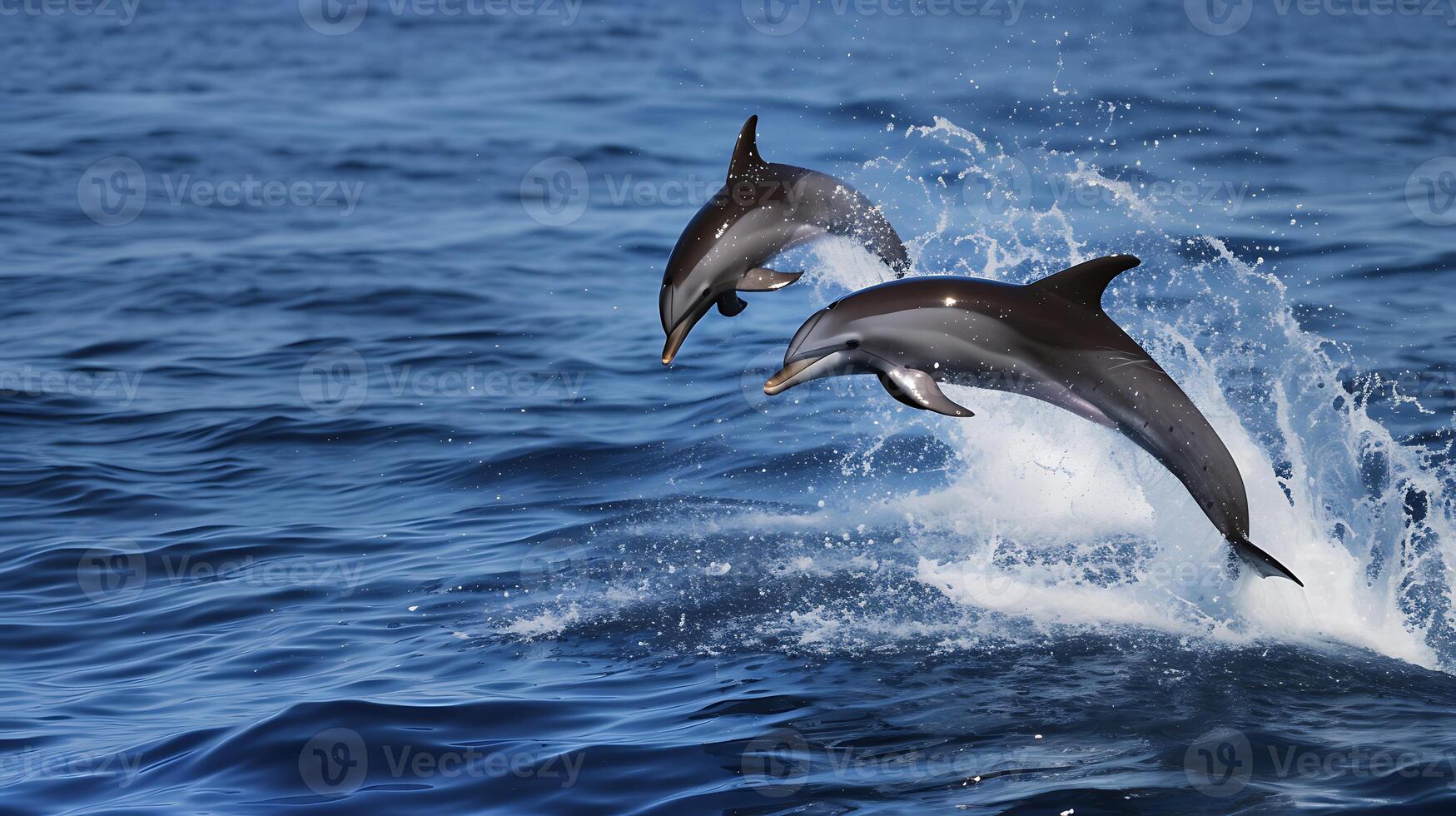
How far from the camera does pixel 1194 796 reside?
5668mm

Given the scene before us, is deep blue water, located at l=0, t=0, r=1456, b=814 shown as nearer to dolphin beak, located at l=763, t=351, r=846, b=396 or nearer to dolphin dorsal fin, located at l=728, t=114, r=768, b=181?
dolphin dorsal fin, located at l=728, t=114, r=768, b=181

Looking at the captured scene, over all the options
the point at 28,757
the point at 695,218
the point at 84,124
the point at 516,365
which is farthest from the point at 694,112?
the point at 28,757

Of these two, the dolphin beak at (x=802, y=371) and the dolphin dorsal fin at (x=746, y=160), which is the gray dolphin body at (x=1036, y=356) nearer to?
the dolphin beak at (x=802, y=371)

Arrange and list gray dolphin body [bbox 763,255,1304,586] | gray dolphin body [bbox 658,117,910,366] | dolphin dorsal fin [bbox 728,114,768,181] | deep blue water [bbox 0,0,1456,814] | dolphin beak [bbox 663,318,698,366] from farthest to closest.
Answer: dolphin dorsal fin [bbox 728,114,768,181] < gray dolphin body [bbox 658,117,910,366] < dolphin beak [bbox 663,318,698,366] < gray dolphin body [bbox 763,255,1304,586] < deep blue water [bbox 0,0,1456,814]

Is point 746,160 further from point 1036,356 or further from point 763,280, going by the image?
point 1036,356

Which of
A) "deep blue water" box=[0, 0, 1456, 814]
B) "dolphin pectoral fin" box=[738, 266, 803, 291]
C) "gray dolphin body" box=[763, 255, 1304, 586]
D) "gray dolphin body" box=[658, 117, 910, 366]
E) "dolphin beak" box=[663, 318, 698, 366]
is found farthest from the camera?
"gray dolphin body" box=[658, 117, 910, 366]

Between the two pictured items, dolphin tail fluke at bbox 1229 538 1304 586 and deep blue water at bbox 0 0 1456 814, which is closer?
deep blue water at bbox 0 0 1456 814

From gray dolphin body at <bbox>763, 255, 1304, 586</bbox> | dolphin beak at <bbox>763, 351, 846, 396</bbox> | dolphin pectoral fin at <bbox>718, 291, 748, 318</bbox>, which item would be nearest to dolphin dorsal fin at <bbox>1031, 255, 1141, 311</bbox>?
gray dolphin body at <bbox>763, 255, 1304, 586</bbox>

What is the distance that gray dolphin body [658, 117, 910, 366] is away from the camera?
24.7 feet

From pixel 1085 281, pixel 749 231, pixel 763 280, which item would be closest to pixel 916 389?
pixel 1085 281

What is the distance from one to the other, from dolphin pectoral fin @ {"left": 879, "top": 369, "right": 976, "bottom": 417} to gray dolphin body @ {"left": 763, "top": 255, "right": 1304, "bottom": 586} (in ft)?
0.04

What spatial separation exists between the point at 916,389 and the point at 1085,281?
940 millimetres

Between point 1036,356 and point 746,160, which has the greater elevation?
point 746,160

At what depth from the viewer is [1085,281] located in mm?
6801
